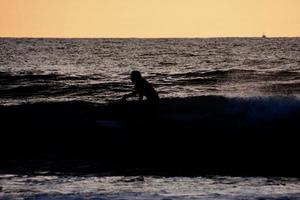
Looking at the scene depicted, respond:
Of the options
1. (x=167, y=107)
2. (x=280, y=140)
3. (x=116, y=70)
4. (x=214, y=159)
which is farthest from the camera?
(x=116, y=70)

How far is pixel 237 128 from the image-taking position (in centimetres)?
1697

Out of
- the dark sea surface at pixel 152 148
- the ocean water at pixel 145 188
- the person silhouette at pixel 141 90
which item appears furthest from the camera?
the person silhouette at pixel 141 90

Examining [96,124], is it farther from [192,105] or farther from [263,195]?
[263,195]

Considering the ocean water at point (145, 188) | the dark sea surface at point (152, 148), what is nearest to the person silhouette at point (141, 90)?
the dark sea surface at point (152, 148)

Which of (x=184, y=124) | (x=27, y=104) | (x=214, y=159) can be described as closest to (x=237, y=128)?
(x=184, y=124)

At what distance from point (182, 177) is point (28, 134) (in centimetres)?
732

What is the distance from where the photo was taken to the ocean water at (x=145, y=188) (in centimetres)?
912

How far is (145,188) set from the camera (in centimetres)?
993

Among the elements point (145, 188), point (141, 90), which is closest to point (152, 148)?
point (141, 90)

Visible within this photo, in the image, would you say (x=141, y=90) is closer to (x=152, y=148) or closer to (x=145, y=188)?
(x=152, y=148)

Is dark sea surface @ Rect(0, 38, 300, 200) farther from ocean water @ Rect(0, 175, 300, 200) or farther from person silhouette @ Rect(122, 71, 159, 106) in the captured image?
person silhouette @ Rect(122, 71, 159, 106)

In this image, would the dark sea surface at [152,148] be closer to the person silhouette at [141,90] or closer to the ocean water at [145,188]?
the ocean water at [145,188]

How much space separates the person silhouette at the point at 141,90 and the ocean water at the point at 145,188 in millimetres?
2441

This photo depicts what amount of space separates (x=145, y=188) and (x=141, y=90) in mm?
3754
